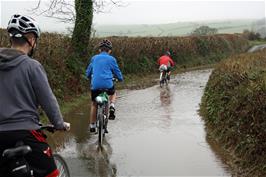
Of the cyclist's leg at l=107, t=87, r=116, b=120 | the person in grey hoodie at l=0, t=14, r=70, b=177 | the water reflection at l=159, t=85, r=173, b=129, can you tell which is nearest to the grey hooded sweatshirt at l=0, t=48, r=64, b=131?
the person in grey hoodie at l=0, t=14, r=70, b=177

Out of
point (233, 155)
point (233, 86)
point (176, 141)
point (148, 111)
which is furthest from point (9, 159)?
point (148, 111)

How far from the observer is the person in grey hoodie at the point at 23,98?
13.2 ft

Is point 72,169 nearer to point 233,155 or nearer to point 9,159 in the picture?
point 233,155

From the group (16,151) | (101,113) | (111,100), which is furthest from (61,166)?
(111,100)

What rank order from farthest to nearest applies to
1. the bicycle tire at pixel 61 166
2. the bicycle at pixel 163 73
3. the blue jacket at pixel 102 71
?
the bicycle at pixel 163 73, the blue jacket at pixel 102 71, the bicycle tire at pixel 61 166

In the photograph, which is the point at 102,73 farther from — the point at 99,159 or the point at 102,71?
the point at 99,159

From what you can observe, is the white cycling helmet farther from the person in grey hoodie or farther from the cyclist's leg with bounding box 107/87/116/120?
the cyclist's leg with bounding box 107/87/116/120

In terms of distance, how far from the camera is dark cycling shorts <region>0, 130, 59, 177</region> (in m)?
4.00

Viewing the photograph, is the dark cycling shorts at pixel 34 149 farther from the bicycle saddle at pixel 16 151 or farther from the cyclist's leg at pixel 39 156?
the bicycle saddle at pixel 16 151

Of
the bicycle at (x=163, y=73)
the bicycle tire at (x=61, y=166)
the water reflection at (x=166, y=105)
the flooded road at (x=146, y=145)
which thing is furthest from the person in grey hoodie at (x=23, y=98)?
the bicycle at (x=163, y=73)

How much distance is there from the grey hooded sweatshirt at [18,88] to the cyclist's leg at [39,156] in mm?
98

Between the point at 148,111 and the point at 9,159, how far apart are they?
35.4ft

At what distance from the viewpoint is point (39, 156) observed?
413cm

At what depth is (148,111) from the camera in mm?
14672
